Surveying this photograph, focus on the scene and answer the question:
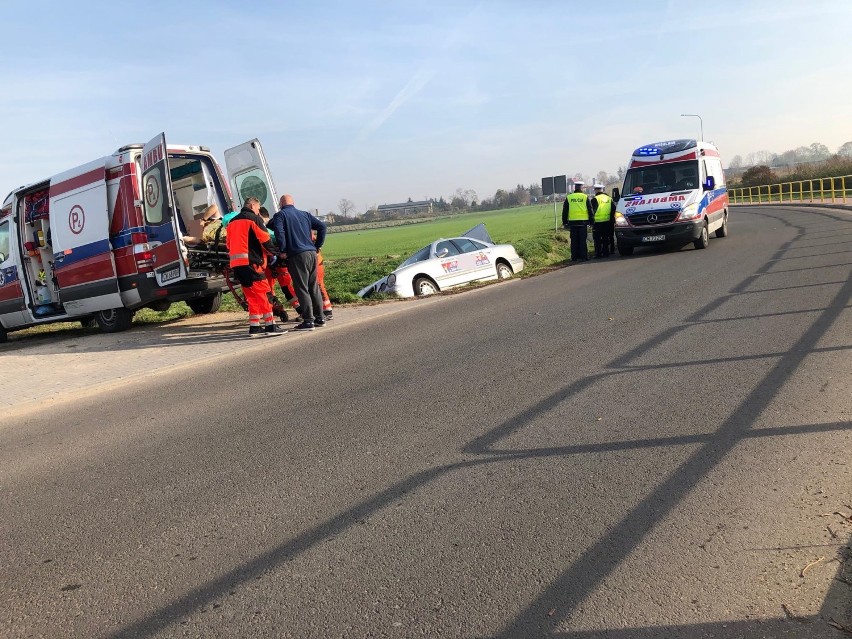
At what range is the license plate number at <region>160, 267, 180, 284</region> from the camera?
991cm

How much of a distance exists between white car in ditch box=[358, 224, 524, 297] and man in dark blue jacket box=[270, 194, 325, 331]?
3.87 meters

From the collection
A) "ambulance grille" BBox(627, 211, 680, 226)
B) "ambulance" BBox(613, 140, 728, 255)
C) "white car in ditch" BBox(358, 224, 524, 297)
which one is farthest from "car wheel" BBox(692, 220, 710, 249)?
"white car in ditch" BBox(358, 224, 524, 297)

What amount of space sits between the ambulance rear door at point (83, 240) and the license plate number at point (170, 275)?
104 centimetres

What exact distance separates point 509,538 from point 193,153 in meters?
9.50

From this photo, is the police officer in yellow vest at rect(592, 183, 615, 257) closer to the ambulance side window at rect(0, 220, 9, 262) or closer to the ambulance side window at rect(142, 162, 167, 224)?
the ambulance side window at rect(142, 162, 167, 224)

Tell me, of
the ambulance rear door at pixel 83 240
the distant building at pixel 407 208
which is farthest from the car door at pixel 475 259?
the distant building at pixel 407 208

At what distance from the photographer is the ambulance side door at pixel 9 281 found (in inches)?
476

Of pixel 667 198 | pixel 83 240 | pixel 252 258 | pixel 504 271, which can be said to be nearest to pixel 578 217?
pixel 667 198

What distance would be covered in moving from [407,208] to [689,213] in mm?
145242

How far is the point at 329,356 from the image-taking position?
26.4 ft

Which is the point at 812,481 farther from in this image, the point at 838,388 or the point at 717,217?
the point at 717,217

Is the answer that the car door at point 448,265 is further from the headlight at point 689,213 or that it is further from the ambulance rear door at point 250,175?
the headlight at point 689,213

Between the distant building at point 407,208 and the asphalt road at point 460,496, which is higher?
the distant building at point 407,208

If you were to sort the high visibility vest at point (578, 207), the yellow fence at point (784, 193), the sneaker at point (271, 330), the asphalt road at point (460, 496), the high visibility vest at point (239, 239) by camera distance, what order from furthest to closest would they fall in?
1. the yellow fence at point (784, 193)
2. the high visibility vest at point (578, 207)
3. the sneaker at point (271, 330)
4. the high visibility vest at point (239, 239)
5. the asphalt road at point (460, 496)
